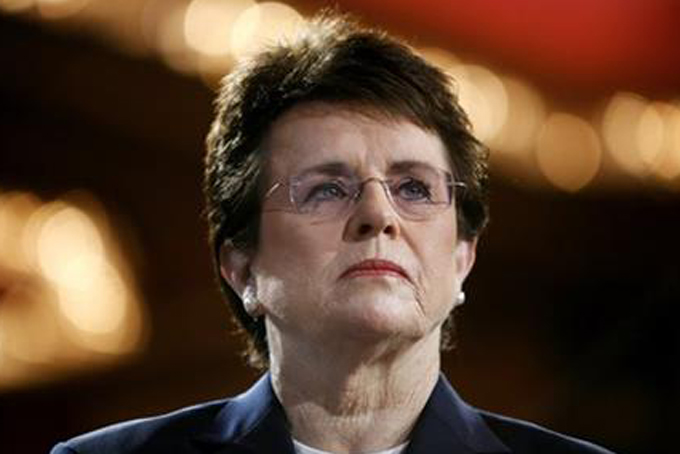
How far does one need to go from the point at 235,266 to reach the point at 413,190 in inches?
8.0

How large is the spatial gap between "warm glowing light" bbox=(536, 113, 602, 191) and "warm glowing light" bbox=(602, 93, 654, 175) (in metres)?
0.03

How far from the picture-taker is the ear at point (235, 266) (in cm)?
141

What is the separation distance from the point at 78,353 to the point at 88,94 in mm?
395

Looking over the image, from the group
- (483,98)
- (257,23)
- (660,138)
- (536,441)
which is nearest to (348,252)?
(536,441)

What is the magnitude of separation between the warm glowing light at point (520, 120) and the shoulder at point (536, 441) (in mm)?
1192

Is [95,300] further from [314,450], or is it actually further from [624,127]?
[314,450]

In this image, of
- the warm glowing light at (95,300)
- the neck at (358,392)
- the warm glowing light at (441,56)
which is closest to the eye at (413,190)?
the neck at (358,392)

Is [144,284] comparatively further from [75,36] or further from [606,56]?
[606,56]

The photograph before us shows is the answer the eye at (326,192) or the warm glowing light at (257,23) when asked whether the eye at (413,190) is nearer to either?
the eye at (326,192)

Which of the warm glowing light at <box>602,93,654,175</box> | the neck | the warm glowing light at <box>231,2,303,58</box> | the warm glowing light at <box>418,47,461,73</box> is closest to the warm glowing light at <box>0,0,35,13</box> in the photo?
the warm glowing light at <box>231,2,303,58</box>

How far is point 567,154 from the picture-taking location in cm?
258

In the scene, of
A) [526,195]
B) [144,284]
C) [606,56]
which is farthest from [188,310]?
[606,56]

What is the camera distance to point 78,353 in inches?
92.0

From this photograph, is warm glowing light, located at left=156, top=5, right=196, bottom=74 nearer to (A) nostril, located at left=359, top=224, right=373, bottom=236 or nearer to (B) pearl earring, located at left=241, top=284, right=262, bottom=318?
(B) pearl earring, located at left=241, top=284, right=262, bottom=318
